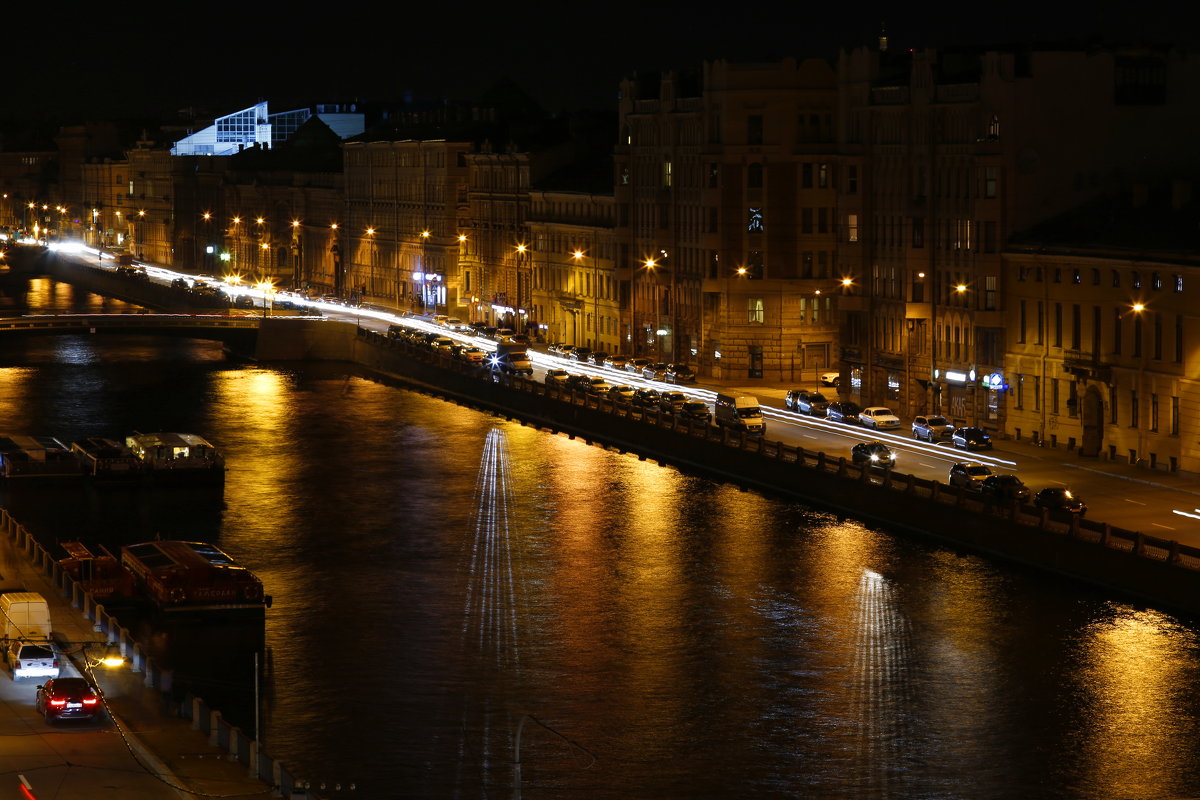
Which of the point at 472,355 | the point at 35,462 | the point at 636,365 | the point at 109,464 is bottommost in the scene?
the point at 109,464

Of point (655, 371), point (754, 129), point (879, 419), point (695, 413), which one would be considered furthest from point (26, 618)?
point (754, 129)

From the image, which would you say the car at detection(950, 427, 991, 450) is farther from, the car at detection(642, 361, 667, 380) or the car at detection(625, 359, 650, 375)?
the car at detection(625, 359, 650, 375)

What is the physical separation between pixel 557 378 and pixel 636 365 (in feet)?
18.3

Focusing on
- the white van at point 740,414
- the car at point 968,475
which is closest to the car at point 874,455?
the car at point 968,475

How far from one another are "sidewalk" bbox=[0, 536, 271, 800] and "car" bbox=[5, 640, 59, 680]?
0.19 meters

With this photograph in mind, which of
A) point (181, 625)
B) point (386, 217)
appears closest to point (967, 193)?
point (181, 625)

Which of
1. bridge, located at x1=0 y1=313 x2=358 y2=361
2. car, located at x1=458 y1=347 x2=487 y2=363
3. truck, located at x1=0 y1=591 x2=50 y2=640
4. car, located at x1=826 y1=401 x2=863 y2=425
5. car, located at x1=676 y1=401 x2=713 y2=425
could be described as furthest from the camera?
bridge, located at x1=0 y1=313 x2=358 y2=361

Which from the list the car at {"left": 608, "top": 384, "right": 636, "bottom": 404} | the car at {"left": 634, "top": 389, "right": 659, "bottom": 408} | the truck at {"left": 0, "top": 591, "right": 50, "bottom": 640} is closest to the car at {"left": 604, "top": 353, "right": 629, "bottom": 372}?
the car at {"left": 608, "top": 384, "right": 636, "bottom": 404}

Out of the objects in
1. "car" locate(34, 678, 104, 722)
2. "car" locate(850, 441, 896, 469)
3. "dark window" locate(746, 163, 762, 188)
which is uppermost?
"dark window" locate(746, 163, 762, 188)

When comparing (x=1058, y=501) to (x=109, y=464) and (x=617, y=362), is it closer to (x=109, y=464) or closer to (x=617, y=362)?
(x=109, y=464)

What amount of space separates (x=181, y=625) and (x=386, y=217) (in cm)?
9072

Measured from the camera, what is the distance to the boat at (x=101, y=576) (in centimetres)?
5625

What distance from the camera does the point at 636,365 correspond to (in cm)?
9738

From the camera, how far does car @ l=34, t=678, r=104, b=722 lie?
1626 inches
